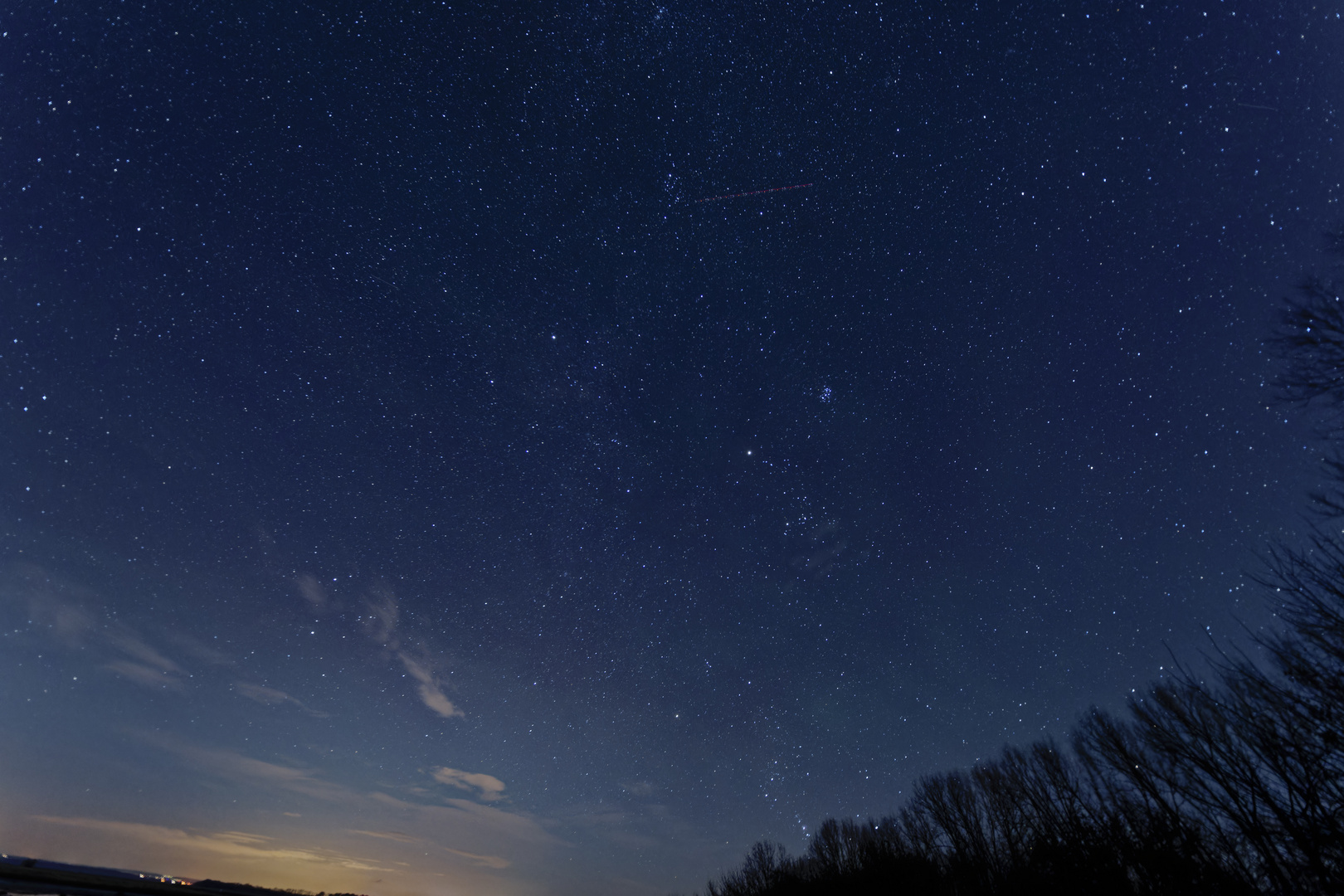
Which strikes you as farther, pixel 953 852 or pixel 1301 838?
pixel 953 852

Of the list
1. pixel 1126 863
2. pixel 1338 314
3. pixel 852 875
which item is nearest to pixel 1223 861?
pixel 1126 863

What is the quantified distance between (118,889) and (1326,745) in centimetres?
5732

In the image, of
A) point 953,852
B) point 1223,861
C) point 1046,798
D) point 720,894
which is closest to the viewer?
point 1223,861

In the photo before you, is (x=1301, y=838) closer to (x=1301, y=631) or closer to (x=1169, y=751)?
(x=1169, y=751)

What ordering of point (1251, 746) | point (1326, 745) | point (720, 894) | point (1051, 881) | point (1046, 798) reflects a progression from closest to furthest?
point (1326, 745) → point (1251, 746) → point (1051, 881) → point (1046, 798) → point (720, 894)

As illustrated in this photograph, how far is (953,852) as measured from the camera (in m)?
41.4

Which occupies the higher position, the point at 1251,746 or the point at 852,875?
the point at 852,875

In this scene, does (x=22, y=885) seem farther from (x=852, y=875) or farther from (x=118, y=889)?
(x=852, y=875)

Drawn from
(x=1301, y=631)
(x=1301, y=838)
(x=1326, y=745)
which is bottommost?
(x=1301, y=838)

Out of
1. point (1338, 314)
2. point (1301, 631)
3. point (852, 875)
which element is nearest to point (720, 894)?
point (852, 875)

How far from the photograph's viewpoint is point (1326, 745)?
36.4ft

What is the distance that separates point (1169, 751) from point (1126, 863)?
6513 mm

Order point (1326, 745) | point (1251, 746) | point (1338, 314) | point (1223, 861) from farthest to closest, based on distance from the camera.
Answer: point (1223, 861) < point (1251, 746) < point (1326, 745) < point (1338, 314)

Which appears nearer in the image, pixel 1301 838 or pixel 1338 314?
pixel 1338 314
